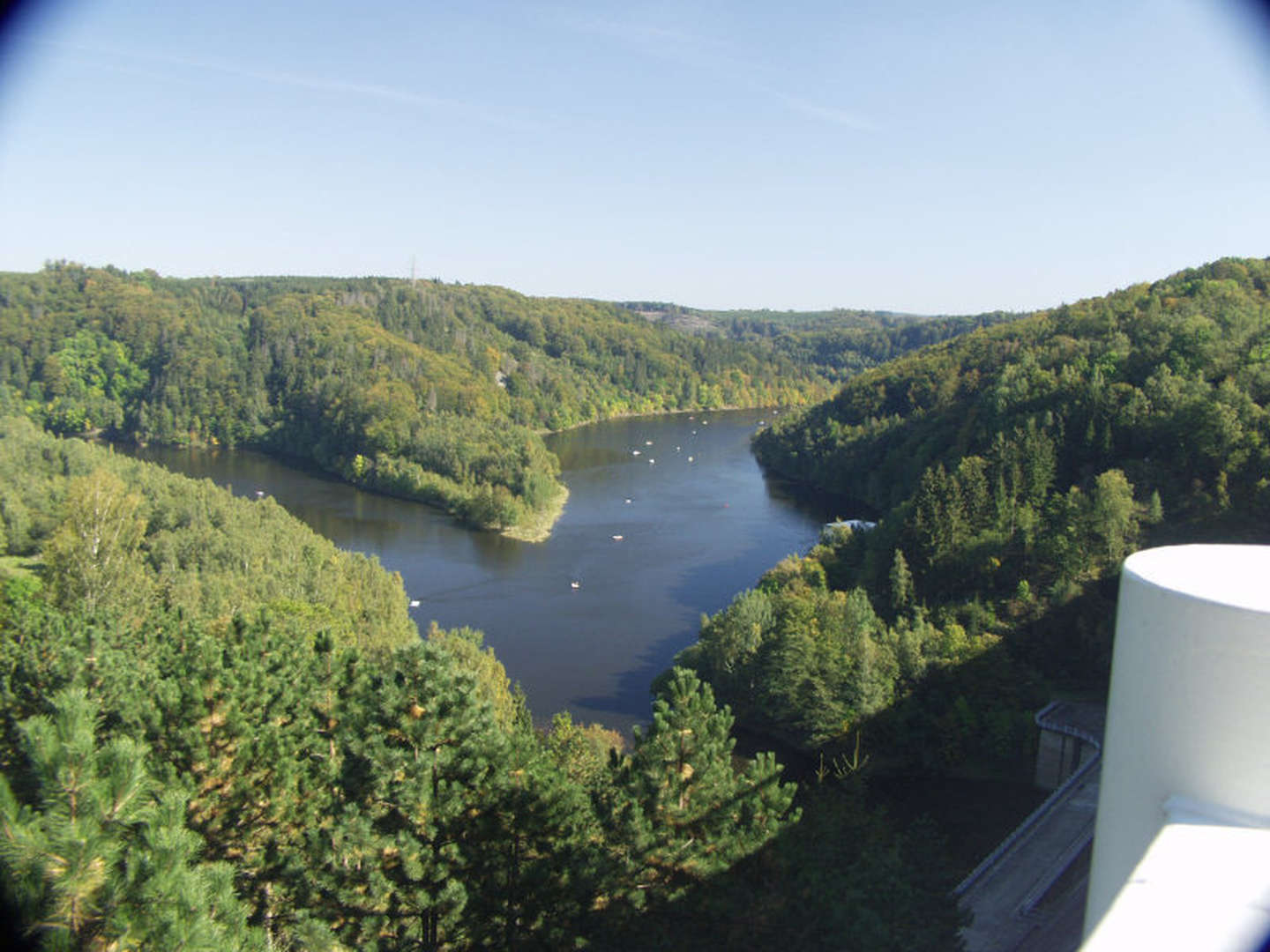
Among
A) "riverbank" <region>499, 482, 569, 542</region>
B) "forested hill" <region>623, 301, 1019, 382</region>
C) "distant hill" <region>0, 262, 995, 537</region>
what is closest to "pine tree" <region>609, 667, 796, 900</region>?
"riverbank" <region>499, 482, 569, 542</region>

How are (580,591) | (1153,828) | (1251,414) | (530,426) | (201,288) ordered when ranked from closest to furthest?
(1153,828) < (1251,414) < (580,591) < (530,426) < (201,288)

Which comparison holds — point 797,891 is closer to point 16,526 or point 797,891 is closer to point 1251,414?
point 1251,414

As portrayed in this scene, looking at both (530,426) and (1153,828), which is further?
(530,426)

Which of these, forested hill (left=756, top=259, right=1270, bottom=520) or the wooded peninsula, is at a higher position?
→ forested hill (left=756, top=259, right=1270, bottom=520)

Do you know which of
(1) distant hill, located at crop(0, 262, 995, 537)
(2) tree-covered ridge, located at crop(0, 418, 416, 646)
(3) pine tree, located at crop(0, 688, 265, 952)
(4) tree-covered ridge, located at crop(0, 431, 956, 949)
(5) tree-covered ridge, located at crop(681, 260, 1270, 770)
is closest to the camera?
(3) pine tree, located at crop(0, 688, 265, 952)

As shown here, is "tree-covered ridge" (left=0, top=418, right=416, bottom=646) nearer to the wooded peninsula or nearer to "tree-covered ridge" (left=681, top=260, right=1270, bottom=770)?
the wooded peninsula

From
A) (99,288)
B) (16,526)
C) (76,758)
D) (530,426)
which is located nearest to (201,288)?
(99,288)

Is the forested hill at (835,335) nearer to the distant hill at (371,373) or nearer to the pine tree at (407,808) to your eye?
the distant hill at (371,373)

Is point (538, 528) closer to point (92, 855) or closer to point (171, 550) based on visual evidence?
point (171, 550)
